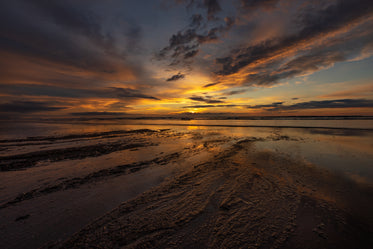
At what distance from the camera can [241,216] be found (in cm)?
427

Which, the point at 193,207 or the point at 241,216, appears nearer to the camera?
the point at 241,216

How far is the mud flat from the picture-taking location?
3398 mm

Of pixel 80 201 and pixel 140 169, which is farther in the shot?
pixel 140 169

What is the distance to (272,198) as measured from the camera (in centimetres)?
519

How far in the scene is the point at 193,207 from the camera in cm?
472

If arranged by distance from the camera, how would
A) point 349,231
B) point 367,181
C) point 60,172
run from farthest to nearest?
point 60,172 → point 367,181 → point 349,231

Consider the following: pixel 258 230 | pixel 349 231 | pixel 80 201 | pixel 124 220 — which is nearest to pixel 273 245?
pixel 258 230

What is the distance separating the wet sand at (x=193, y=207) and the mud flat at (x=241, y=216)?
Result: 0.02 metres

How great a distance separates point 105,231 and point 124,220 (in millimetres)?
506

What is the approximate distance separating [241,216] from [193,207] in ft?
4.72

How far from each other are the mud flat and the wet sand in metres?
0.02

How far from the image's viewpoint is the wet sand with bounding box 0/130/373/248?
346 centimetres

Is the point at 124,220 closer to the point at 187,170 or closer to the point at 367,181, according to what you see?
the point at 187,170

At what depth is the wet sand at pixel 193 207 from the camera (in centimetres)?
346
